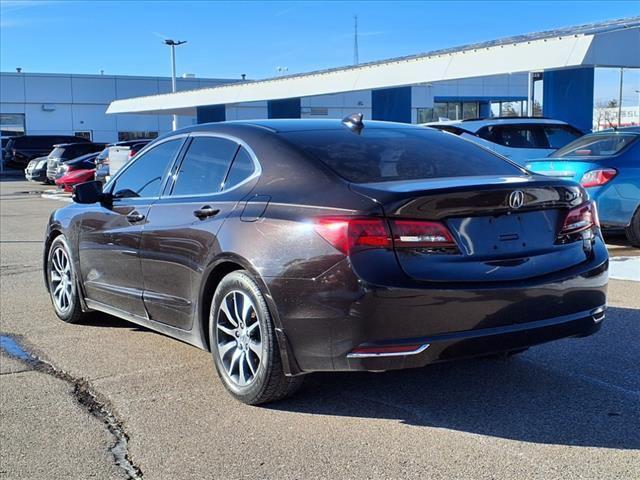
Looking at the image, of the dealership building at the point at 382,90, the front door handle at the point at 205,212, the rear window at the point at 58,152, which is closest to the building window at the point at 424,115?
the dealership building at the point at 382,90

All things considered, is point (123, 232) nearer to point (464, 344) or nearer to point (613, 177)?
point (464, 344)

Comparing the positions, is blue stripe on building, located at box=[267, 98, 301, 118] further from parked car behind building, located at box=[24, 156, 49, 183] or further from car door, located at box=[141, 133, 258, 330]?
car door, located at box=[141, 133, 258, 330]

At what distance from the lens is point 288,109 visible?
26.3 m

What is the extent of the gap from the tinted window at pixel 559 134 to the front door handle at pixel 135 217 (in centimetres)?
881

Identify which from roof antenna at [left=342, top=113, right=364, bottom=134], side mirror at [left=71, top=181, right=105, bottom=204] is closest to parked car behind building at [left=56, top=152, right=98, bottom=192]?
side mirror at [left=71, top=181, right=105, bottom=204]

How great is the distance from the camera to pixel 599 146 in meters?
9.98

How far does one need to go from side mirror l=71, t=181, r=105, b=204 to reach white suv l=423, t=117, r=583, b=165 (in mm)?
7261

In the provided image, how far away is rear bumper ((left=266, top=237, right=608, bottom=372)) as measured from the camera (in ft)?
12.3

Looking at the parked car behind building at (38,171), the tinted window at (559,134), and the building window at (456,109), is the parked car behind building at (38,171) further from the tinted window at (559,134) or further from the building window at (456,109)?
the building window at (456,109)

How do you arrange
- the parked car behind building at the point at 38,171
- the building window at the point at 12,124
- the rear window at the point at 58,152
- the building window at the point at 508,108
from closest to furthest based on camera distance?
the rear window at the point at 58,152, the parked car behind building at the point at 38,171, the building window at the point at 12,124, the building window at the point at 508,108

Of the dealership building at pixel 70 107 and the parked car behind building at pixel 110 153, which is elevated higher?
the dealership building at pixel 70 107

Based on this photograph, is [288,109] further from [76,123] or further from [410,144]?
[76,123]

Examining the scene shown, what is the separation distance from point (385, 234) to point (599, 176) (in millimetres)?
6537

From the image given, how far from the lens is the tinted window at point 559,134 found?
12.6 meters
